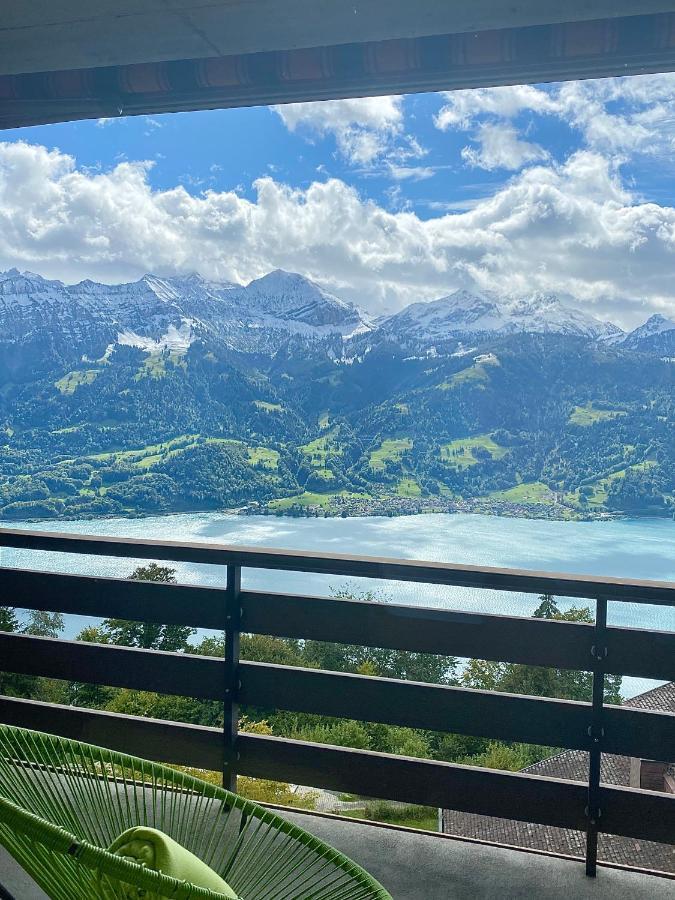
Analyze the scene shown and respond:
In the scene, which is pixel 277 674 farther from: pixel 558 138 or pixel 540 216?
pixel 558 138

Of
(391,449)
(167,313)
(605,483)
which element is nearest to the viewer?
(605,483)

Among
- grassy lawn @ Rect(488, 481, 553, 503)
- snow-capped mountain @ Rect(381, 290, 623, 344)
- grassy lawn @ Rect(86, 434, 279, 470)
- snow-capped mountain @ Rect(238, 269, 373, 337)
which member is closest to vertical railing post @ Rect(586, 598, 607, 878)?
grassy lawn @ Rect(86, 434, 279, 470)

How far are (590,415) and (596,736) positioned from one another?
21660mm

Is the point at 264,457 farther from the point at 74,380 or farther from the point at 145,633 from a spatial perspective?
the point at 145,633

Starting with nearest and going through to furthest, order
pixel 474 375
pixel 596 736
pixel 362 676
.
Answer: pixel 596 736, pixel 362 676, pixel 474 375

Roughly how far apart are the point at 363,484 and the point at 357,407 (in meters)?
3.99

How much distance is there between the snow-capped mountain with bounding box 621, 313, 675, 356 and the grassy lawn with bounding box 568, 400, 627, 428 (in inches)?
197

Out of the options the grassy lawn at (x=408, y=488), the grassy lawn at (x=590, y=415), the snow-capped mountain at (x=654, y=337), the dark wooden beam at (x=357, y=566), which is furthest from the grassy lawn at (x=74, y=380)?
the dark wooden beam at (x=357, y=566)

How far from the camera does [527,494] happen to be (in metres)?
20.2

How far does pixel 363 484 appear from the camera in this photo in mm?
21438

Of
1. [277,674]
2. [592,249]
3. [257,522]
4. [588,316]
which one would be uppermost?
[592,249]

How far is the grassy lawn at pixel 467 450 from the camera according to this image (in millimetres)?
21922

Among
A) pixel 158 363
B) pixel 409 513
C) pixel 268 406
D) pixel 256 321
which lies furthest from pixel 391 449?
pixel 256 321

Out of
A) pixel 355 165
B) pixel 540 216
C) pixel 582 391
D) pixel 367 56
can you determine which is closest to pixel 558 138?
pixel 540 216
